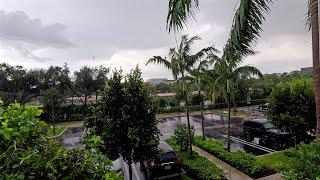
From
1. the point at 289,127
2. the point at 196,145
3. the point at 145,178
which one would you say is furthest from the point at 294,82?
the point at 145,178

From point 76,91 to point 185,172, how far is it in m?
33.1

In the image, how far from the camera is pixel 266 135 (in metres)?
17.3

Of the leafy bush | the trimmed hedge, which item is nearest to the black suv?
the leafy bush

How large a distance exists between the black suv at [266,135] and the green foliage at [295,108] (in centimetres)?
208

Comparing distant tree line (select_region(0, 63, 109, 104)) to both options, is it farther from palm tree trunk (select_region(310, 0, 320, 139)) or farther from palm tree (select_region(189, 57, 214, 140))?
palm tree trunk (select_region(310, 0, 320, 139))

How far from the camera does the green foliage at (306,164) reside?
5.20 meters

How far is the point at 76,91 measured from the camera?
42.5 meters

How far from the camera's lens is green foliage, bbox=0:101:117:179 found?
8.01 ft

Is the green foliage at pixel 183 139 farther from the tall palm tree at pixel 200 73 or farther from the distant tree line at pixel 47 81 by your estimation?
the distant tree line at pixel 47 81

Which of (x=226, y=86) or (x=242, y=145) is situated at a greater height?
(x=226, y=86)

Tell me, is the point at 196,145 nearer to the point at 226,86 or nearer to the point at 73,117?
the point at 226,86

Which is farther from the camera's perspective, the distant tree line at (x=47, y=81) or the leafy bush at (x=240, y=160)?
the distant tree line at (x=47, y=81)

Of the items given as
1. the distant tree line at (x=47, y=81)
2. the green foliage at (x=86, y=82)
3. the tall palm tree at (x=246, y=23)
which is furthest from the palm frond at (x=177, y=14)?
the green foliage at (x=86, y=82)

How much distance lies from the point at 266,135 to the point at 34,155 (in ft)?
55.4
